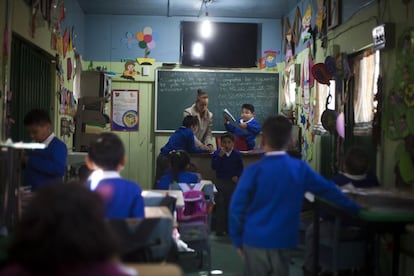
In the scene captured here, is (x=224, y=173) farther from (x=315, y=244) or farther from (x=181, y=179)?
(x=315, y=244)

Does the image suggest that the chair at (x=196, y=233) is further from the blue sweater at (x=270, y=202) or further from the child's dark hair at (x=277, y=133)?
the child's dark hair at (x=277, y=133)

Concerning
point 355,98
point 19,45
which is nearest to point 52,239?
point 19,45

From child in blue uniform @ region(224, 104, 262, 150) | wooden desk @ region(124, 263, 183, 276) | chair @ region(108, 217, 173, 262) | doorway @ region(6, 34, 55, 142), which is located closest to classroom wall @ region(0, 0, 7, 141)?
doorway @ region(6, 34, 55, 142)

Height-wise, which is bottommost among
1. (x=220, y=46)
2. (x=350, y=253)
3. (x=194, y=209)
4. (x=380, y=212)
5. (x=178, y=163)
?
(x=350, y=253)

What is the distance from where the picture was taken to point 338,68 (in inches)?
225

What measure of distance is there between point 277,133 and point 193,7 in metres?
6.04

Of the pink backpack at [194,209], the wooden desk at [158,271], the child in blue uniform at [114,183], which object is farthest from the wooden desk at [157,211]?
the wooden desk at [158,271]

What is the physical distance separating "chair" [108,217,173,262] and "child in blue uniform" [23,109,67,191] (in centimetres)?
143

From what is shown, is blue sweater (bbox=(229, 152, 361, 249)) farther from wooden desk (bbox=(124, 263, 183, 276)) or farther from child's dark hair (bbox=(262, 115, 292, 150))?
wooden desk (bbox=(124, 263, 183, 276))

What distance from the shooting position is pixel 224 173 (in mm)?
6227

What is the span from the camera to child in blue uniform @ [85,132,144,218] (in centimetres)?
252

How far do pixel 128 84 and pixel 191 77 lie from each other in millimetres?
1026

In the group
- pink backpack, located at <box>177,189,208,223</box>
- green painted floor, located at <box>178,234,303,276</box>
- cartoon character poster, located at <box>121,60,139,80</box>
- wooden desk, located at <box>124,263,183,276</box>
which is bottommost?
green painted floor, located at <box>178,234,303,276</box>

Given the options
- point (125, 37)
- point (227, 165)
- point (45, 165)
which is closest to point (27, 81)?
point (45, 165)
